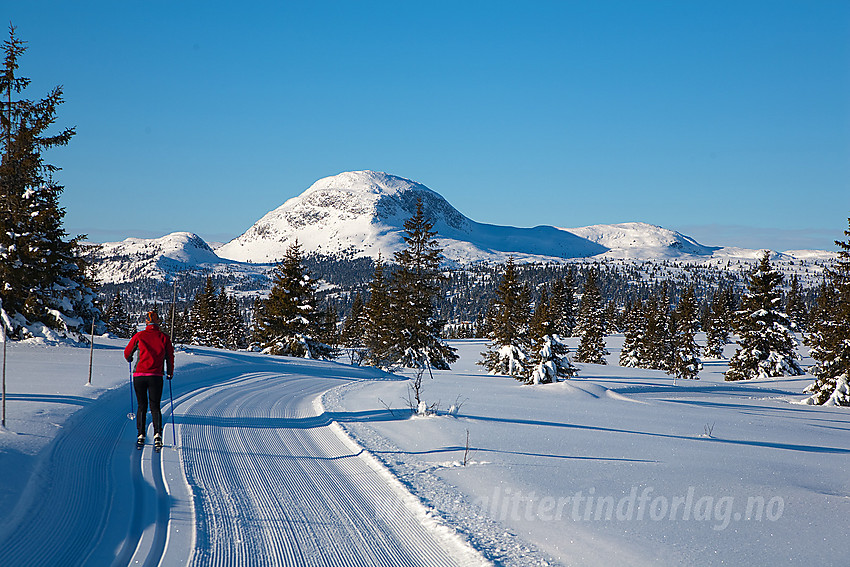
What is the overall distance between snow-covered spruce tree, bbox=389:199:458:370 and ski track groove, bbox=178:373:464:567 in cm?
2420

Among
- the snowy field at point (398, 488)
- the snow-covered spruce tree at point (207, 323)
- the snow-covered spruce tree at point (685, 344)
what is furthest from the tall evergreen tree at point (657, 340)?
the snowy field at point (398, 488)

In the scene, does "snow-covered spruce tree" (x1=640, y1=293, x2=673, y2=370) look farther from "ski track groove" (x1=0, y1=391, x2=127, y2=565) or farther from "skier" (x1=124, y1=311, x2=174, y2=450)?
"ski track groove" (x1=0, y1=391, x2=127, y2=565)

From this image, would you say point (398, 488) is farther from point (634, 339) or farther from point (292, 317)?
A: point (634, 339)

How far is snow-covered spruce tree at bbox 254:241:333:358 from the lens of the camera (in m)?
37.7

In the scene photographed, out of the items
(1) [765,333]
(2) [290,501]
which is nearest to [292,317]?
(2) [290,501]

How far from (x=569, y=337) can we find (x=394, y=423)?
74641mm

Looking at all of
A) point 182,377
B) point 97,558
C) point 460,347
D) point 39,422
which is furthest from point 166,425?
point 460,347

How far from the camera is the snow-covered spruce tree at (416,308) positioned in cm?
3428

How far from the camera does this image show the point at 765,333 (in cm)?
4056

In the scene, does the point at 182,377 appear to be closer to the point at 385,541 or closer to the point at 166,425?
the point at 166,425

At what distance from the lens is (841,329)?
2380cm

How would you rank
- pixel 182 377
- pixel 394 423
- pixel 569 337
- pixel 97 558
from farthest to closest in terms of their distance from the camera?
pixel 569 337 → pixel 182 377 → pixel 394 423 → pixel 97 558

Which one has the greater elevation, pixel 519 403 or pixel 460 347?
pixel 519 403

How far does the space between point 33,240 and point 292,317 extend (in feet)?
61.6
